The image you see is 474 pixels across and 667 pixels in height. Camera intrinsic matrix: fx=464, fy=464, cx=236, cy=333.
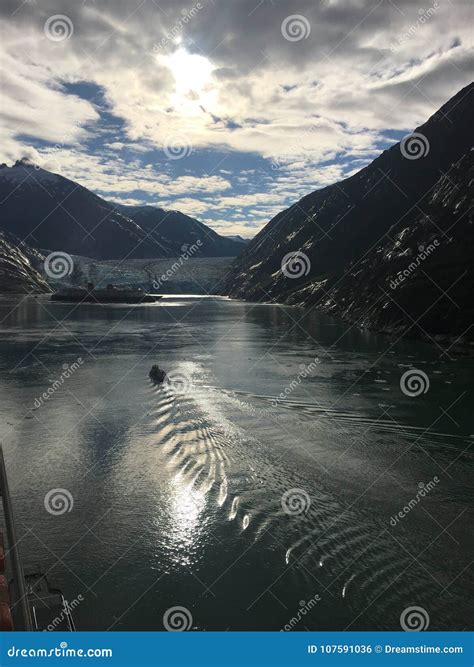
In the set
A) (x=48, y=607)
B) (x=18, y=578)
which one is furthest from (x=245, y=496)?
(x=18, y=578)

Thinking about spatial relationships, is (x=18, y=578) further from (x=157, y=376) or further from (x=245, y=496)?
(x=157, y=376)

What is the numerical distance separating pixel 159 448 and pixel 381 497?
14.9 metres

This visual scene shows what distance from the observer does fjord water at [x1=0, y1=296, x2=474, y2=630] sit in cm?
1712

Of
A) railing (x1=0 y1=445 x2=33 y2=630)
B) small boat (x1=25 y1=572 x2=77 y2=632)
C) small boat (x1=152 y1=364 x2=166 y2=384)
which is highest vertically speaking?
small boat (x1=152 y1=364 x2=166 y2=384)

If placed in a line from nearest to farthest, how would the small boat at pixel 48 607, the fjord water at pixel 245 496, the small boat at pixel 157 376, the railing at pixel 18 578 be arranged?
the railing at pixel 18 578, the small boat at pixel 48 607, the fjord water at pixel 245 496, the small boat at pixel 157 376

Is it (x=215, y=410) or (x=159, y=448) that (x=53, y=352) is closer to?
(x=215, y=410)

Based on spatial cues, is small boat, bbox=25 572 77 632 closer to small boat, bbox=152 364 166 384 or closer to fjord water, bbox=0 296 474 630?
fjord water, bbox=0 296 474 630

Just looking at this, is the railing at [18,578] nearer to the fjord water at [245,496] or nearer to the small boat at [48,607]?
the small boat at [48,607]

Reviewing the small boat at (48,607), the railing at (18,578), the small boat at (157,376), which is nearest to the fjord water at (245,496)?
the small boat at (48,607)

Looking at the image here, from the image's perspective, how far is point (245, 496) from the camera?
82.2 ft

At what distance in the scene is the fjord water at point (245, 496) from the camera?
56.2 ft

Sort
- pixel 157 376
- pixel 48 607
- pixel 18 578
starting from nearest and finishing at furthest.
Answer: pixel 18 578
pixel 48 607
pixel 157 376

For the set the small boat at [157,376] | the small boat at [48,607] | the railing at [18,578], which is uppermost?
the small boat at [157,376]

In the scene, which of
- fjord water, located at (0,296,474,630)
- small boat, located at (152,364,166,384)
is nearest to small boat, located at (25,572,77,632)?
fjord water, located at (0,296,474,630)
